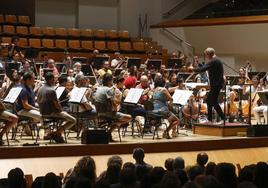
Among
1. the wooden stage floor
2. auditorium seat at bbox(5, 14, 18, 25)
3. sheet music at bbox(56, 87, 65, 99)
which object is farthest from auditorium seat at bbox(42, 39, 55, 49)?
sheet music at bbox(56, 87, 65, 99)

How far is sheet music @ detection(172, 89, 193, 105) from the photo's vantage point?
10594 millimetres

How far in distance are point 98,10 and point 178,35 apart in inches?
128

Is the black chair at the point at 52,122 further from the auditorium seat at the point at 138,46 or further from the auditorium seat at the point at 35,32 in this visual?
the auditorium seat at the point at 138,46

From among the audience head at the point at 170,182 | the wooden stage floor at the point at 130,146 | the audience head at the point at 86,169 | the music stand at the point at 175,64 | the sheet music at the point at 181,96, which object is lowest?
the wooden stage floor at the point at 130,146

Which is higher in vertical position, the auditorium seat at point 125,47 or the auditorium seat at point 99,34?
the auditorium seat at point 99,34

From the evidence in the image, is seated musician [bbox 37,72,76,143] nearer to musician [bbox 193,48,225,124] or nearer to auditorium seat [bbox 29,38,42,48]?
musician [bbox 193,48,225,124]

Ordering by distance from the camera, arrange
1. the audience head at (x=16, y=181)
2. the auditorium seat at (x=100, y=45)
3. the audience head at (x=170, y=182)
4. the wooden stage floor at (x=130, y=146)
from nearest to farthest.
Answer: the audience head at (x=170, y=182) → the audience head at (x=16, y=181) → the wooden stage floor at (x=130, y=146) → the auditorium seat at (x=100, y=45)

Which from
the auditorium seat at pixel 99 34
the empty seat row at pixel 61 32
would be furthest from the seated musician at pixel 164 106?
the auditorium seat at pixel 99 34

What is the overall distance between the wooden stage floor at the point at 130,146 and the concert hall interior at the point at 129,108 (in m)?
0.02

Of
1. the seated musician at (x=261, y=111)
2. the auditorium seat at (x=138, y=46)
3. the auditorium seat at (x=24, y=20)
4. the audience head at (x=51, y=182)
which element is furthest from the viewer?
the auditorium seat at (x=138, y=46)

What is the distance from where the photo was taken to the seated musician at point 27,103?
9.44 metres

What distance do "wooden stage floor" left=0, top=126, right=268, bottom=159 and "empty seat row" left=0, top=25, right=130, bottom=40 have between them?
822 cm

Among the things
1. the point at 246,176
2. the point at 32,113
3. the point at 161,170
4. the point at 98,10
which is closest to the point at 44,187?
the point at 161,170

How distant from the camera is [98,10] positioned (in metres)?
21.5
